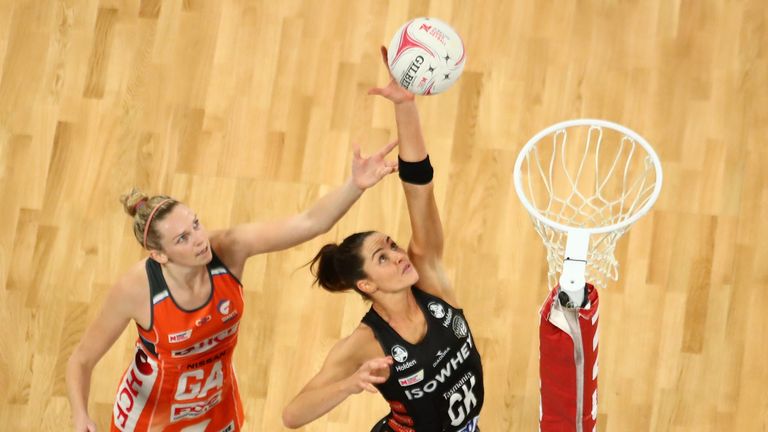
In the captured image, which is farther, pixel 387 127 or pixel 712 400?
pixel 387 127

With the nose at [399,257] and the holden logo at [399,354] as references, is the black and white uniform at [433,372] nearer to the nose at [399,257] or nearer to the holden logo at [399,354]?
the holden logo at [399,354]

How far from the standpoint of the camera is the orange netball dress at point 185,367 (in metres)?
3.22

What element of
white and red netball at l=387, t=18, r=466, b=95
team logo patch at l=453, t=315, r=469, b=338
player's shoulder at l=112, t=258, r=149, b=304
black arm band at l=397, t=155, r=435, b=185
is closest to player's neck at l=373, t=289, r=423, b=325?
team logo patch at l=453, t=315, r=469, b=338

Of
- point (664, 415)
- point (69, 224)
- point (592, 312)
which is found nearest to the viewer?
point (592, 312)

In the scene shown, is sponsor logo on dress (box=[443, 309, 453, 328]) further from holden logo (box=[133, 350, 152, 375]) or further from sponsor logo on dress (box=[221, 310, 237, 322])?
holden logo (box=[133, 350, 152, 375])

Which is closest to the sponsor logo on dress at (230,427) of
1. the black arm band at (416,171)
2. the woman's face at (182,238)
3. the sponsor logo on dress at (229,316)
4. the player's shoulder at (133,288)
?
the sponsor logo on dress at (229,316)

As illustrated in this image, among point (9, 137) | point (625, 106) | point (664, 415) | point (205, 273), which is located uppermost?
point (625, 106)

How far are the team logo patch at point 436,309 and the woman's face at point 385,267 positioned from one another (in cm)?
10


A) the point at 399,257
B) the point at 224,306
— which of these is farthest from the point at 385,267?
the point at 224,306

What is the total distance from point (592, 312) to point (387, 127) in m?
1.96

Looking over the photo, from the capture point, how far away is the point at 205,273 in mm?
3248

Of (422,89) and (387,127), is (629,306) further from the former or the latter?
(422,89)

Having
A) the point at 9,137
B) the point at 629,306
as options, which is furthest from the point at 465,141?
the point at 9,137

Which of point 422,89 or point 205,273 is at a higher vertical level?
point 422,89
